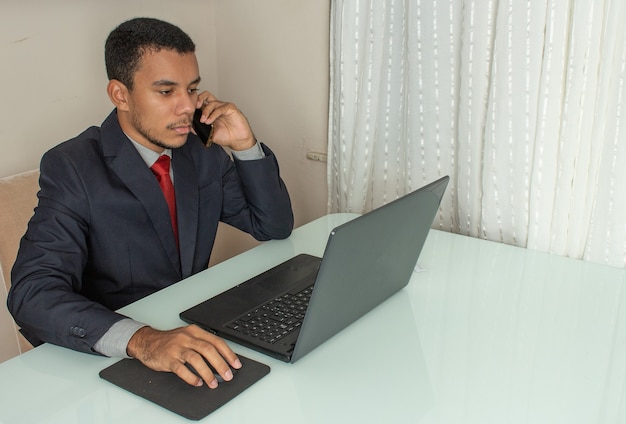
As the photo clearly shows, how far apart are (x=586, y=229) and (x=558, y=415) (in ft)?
2.65

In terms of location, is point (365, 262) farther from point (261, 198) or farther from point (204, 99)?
point (204, 99)

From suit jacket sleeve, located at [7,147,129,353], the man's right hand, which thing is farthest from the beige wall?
the man's right hand

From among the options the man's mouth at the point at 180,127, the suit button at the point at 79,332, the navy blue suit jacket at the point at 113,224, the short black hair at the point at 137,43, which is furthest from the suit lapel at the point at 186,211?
the suit button at the point at 79,332

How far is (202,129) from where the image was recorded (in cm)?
184

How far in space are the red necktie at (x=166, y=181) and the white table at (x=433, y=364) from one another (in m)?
0.19

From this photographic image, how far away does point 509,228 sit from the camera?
1923 millimetres

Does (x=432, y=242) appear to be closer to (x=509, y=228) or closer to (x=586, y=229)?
(x=509, y=228)

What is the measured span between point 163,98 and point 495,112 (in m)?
0.83

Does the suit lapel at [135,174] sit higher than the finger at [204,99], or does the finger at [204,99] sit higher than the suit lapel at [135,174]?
the finger at [204,99]

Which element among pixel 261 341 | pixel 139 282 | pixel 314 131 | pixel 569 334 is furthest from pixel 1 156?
pixel 569 334

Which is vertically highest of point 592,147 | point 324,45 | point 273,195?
point 324,45

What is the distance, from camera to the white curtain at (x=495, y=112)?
171cm

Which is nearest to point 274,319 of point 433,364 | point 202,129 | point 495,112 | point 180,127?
point 433,364

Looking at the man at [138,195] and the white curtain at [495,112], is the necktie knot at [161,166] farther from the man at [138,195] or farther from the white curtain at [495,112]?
the white curtain at [495,112]
